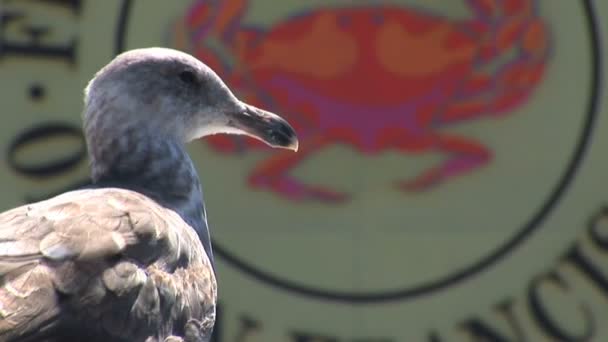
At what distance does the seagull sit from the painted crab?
4.88m

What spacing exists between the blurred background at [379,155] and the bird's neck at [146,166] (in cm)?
491

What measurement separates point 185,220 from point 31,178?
209 inches

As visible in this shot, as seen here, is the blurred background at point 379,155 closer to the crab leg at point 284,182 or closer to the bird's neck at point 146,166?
the crab leg at point 284,182

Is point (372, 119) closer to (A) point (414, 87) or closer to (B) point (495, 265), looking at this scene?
(A) point (414, 87)

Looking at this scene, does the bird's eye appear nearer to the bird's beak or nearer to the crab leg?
the bird's beak

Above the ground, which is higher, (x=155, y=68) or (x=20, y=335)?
(x=155, y=68)

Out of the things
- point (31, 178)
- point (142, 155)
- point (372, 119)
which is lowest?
point (31, 178)

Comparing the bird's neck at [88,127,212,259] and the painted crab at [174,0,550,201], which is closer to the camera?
the bird's neck at [88,127,212,259]

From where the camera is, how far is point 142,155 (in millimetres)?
6059

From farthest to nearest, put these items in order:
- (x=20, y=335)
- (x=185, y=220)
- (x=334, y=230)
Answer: (x=334, y=230) → (x=185, y=220) → (x=20, y=335)

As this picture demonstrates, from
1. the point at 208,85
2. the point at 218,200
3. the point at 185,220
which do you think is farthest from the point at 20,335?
the point at 218,200

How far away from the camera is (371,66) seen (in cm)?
1125

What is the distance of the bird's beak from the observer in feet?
20.7

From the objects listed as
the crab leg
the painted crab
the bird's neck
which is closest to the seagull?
the bird's neck
